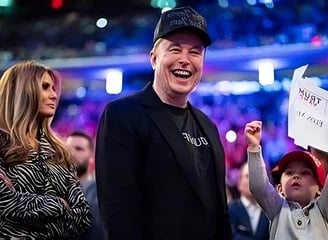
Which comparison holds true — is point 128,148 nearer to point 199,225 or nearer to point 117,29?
point 199,225

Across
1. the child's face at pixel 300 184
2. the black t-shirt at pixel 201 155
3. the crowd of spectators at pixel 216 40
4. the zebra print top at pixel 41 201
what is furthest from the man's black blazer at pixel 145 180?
the crowd of spectators at pixel 216 40

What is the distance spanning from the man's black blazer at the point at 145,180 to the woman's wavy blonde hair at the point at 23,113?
266 mm

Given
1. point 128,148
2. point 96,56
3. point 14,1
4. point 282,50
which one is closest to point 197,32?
point 128,148

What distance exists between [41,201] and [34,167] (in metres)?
0.11

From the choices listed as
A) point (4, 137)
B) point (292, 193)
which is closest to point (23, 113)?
point (4, 137)

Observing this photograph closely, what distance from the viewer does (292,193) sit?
201 cm

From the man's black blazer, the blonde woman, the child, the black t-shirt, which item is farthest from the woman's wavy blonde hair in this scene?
the child

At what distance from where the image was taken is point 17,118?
72.8 inches

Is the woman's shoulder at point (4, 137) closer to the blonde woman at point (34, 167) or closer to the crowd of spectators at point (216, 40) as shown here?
the blonde woman at point (34, 167)

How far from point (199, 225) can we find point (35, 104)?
592 mm

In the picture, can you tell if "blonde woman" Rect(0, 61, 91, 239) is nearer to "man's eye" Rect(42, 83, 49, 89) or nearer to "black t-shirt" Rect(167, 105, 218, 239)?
"man's eye" Rect(42, 83, 49, 89)

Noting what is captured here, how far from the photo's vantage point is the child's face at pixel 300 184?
2.00 m

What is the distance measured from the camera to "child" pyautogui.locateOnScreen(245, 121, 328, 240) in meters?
1.90

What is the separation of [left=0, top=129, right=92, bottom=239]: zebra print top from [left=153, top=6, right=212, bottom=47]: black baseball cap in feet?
1.53
